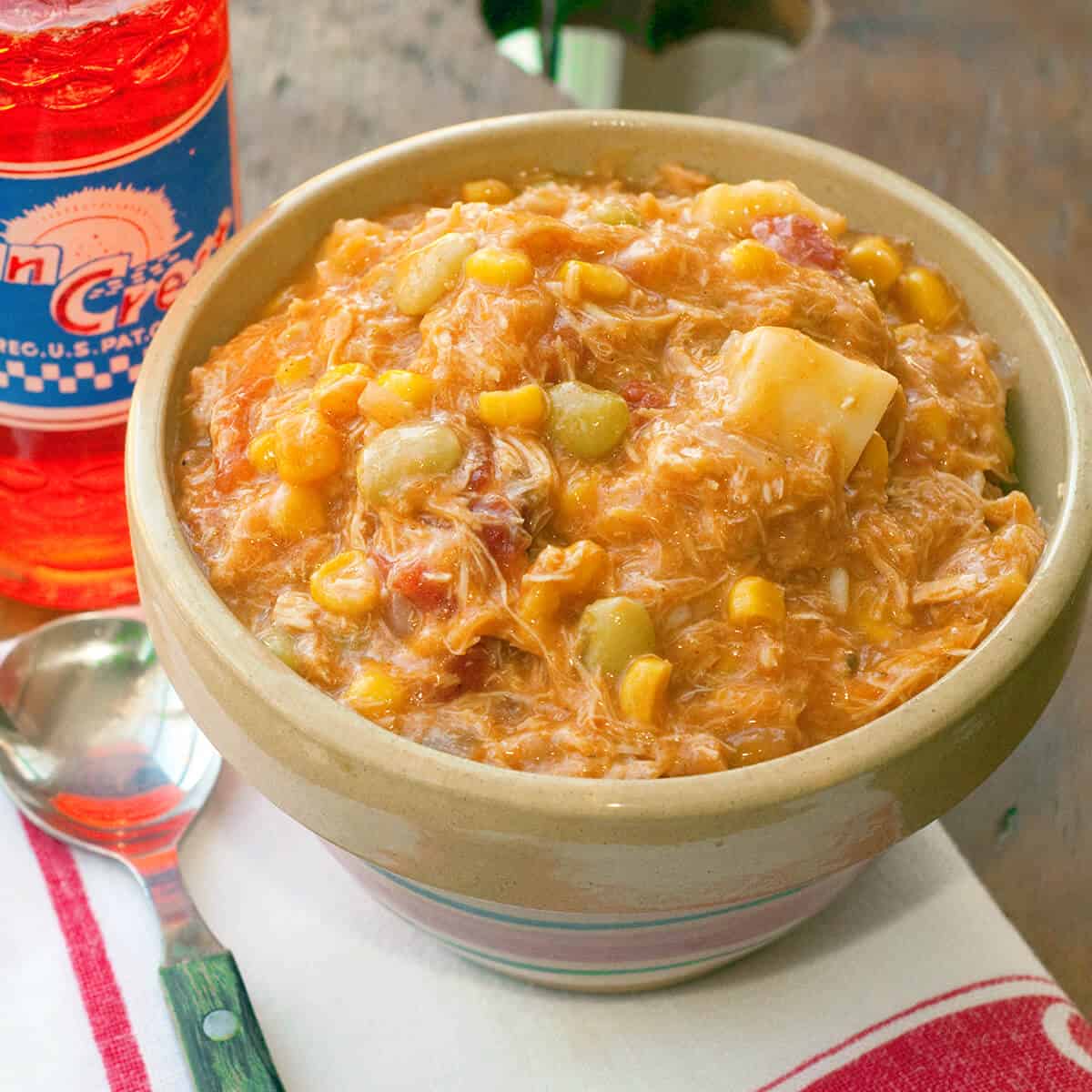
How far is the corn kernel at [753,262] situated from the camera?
8.19 feet

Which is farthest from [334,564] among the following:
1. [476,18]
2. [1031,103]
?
[1031,103]

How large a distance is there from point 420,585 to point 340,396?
0.34 m

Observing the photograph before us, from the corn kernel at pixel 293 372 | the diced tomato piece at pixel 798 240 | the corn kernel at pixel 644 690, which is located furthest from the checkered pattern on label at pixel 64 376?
the corn kernel at pixel 644 690

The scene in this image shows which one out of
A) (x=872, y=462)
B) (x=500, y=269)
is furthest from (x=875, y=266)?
(x=500, y=269)

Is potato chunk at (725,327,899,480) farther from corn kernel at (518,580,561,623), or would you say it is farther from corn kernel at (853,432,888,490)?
corn kernel at (518,580,561,623)

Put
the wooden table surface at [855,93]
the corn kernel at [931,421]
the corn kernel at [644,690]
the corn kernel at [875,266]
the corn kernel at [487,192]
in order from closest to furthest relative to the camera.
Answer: the corn kernel at [644,690] < the corn kernel at [931,421] < the corn kernel at [875,266] < the corn kernel at [487,192] < the wooden table surface at [855,93]

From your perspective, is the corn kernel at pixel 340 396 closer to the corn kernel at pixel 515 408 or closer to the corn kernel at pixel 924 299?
the corn kernel at pixel 515 408

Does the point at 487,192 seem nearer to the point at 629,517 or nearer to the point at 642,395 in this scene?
the point at 642,395

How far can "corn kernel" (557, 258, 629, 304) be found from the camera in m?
2.42

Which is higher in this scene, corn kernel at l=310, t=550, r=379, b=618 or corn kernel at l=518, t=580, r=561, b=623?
corn kernel at l=518, t=580, r=561, b=623

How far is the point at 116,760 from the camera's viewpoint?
286cm

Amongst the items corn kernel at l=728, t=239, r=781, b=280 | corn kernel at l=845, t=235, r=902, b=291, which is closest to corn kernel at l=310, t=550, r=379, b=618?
corn kernel at l=728, t=239, r=781, b=280

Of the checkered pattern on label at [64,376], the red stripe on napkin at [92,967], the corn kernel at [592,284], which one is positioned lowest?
the red stripe on napkin at [92,967]

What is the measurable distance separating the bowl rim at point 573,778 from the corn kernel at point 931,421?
191 millimetres
